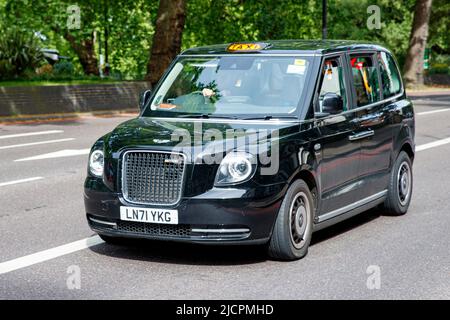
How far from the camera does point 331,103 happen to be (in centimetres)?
793

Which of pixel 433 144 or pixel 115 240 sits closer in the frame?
pixel 115 240

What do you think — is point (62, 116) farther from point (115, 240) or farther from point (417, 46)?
point (417, 46)

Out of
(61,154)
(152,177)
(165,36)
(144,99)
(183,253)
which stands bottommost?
(61,154)

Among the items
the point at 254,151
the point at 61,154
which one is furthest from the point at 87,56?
the point at 254,151

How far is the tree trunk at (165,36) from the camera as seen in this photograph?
31016 millimetres

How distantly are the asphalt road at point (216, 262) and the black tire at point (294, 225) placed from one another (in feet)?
0.35

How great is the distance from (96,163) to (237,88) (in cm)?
154

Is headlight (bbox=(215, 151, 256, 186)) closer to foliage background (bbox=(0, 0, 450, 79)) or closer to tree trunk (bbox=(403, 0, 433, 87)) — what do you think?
foliage background (bbox=(0, 0, 450, 79))

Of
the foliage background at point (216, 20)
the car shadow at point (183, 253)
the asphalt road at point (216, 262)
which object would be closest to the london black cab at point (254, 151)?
the car shadow at point (183, 253)

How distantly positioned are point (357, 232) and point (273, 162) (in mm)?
2105

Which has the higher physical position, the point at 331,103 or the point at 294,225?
the point at 331,103

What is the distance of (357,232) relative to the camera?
29.0 ft
